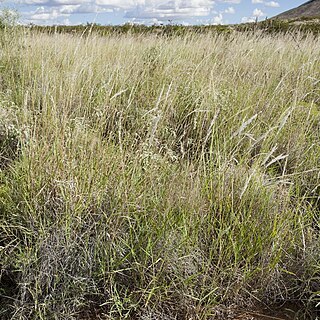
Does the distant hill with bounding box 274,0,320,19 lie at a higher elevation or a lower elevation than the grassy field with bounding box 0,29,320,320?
higher

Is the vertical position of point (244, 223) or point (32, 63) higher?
point (32, 63)

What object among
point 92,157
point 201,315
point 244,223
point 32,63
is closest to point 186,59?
point 32,63

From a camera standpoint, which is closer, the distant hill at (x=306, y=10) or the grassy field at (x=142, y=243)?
the grassy field at (x=142, y=243)

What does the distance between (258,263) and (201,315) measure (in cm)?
35

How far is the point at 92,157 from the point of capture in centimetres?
208

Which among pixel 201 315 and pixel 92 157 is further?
pixel 92 157

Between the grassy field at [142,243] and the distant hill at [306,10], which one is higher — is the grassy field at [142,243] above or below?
below

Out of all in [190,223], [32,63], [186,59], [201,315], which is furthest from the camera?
[186,59]

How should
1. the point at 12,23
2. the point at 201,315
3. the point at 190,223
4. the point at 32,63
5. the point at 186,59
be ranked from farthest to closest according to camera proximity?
1. the point at 12,23
2. the point at 186,59
3. the point at 32,63
4. the point at 190,223
5. the point at 201,315

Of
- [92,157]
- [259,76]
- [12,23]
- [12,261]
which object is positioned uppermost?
[12,23]

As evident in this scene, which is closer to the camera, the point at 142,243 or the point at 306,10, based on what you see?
the point at 142,243

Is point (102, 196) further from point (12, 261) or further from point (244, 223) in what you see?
point (244, 223)

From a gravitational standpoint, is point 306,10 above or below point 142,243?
above

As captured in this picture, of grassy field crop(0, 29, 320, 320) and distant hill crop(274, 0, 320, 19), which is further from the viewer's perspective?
distant hill crop(274, 0, 320, 19)
